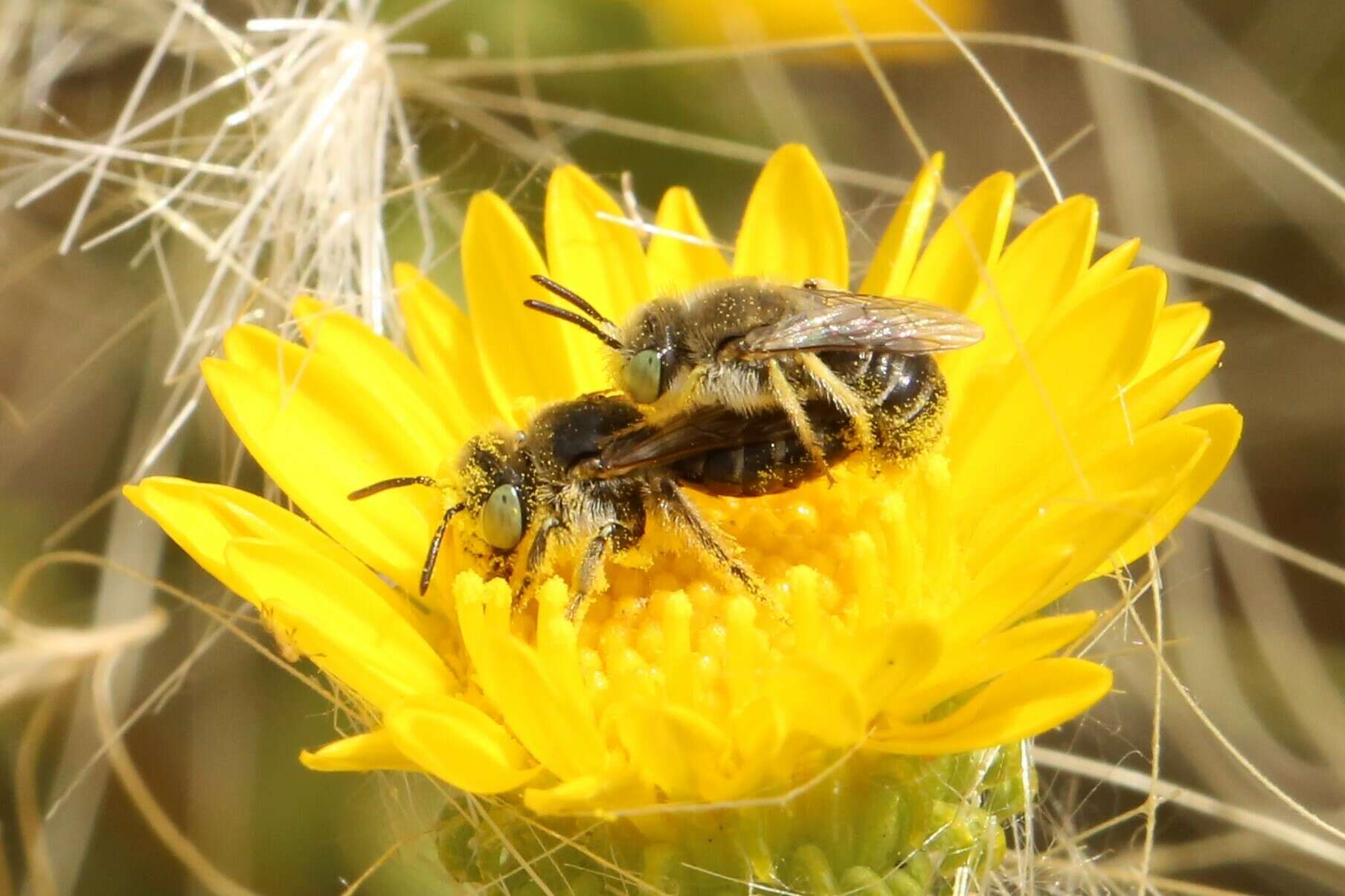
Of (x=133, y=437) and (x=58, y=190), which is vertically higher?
(x=58, y=190)

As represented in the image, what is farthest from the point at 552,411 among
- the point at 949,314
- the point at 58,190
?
the point at 58,190

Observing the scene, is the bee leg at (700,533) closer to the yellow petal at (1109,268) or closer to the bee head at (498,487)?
the bee head at (498,487)

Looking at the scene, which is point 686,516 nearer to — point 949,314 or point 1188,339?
point 949,314

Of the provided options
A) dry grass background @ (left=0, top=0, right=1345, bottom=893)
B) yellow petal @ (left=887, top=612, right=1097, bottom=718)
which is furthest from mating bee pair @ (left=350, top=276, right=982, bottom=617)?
dry grass background @ (left=0, top=0, right=1345, bottom=893)

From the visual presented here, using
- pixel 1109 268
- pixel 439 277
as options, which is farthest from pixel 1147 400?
pixel 439 277

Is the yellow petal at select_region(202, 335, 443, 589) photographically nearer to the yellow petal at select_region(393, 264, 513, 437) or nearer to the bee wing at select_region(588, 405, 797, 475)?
the yellow petal at select_region(393, 264, 513, 437)

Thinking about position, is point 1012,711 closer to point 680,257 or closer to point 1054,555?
point 1054,555

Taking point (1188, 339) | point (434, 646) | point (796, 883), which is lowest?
point (796, 883)
